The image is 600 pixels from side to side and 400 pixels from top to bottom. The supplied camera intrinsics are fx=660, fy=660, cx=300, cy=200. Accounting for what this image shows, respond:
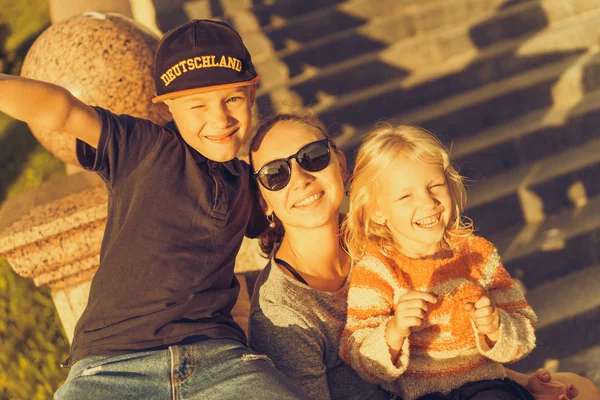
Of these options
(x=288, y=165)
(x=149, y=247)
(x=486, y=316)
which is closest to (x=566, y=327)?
(x=486, y=316)

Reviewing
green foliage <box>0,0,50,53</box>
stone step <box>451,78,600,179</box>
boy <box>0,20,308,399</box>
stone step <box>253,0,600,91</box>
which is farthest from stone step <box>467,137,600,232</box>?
green foliage <box>0,0,50,53</box>

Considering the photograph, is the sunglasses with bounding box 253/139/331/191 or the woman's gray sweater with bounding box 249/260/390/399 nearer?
the woman's gray sweater with bounding box 249/260/390/399

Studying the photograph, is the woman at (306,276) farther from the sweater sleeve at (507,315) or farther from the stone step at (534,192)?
the stone step at (534,192)

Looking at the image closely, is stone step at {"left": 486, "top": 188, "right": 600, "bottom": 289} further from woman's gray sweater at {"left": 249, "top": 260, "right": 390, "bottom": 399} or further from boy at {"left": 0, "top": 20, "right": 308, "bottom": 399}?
boy at {"left": 0, "top": 20, "right": 308, "bottom": 399}

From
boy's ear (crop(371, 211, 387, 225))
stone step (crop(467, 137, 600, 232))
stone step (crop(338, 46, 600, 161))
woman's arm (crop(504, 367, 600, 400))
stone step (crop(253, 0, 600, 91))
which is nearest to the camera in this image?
woman's arm (crop(504, 367, 600, 400))

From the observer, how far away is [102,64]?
141 inches

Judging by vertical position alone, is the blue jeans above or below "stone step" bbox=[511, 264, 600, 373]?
above

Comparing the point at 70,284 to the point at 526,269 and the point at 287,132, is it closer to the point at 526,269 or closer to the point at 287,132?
the point at 287,132

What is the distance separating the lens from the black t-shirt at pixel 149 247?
233 centimetres

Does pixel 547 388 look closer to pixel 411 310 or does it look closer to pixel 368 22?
pixel 411 310

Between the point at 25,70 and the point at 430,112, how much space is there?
2909 millimetres

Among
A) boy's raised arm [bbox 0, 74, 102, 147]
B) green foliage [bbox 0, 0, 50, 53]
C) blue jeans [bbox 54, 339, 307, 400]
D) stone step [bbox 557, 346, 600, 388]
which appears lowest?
stone step [bbox 557, 346, 600, 388]

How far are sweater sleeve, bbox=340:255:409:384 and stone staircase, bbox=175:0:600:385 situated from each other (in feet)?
6.49

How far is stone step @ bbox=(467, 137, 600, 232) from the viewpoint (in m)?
4.51
